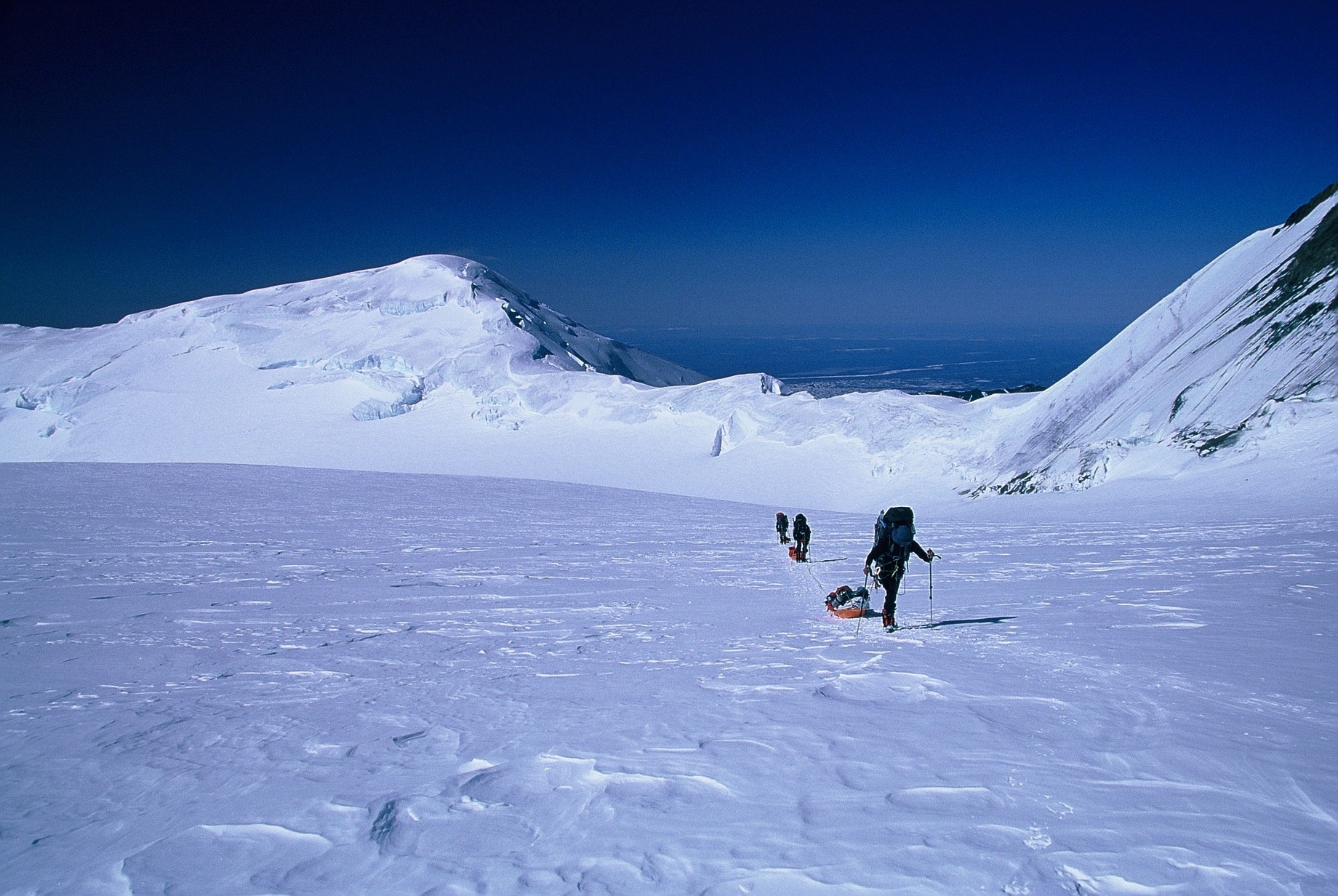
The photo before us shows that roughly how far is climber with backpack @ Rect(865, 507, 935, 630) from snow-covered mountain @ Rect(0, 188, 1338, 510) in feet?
42.5

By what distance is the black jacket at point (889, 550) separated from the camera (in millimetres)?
7992

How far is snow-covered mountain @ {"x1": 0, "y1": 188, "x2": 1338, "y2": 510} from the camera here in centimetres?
2089

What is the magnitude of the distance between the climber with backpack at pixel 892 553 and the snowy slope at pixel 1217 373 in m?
13.7

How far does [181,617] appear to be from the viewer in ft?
28.6

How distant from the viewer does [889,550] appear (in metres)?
8.05

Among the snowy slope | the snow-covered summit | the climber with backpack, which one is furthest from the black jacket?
the snow-covered summit

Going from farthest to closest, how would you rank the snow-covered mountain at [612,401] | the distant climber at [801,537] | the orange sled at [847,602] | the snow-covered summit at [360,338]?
1. the snow-covered summit at [360,338]
2. the snow-covered mountain at [612,401]
3. the distant climber at [801,537]
4. the orange sled at [847,602]

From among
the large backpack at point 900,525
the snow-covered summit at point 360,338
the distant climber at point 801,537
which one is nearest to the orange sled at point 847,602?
the large backpack at point 900,525

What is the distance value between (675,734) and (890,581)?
13.3 ft

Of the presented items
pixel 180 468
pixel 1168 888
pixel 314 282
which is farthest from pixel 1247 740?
pixel 314 282

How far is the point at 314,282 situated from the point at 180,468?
38.3 metres

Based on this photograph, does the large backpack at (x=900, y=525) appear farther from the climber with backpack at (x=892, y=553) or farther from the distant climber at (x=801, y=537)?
the distant climber at (x=801, y=537)

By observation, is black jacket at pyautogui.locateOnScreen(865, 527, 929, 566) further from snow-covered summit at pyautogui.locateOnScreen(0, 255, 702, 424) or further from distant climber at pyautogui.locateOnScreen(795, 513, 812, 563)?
snow-covered summit at pyautogui.locateOnScreen(0, 255, 702, 424)

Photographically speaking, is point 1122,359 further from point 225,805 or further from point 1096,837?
point 225,805
